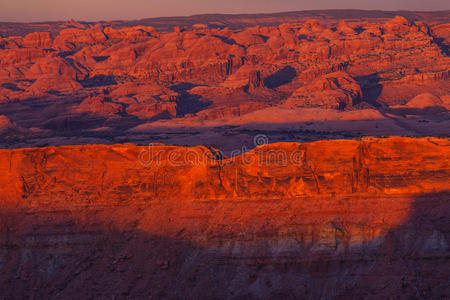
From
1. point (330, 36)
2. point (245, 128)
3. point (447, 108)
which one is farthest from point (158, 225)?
point (330, 36)

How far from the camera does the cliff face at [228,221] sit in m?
9.93

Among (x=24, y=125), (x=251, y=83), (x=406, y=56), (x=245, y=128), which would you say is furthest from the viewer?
(x=406, y=56)

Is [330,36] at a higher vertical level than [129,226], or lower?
higher

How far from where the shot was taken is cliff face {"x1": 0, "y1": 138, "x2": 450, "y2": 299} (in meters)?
9.93

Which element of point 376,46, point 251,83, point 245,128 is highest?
point 376,46

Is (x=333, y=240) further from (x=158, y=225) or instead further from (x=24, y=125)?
(x=24, y=125)

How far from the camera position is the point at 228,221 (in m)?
10.8

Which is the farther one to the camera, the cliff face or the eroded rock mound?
the eroded rock mound

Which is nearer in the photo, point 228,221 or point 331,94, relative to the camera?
point 228,221

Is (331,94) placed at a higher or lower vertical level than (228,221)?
higher

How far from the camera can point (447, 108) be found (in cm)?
6412

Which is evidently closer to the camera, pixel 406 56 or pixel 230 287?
pixel 230 287

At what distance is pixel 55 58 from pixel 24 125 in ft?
128

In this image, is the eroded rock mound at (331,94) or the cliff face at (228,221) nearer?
the cliff face at (228,221)
